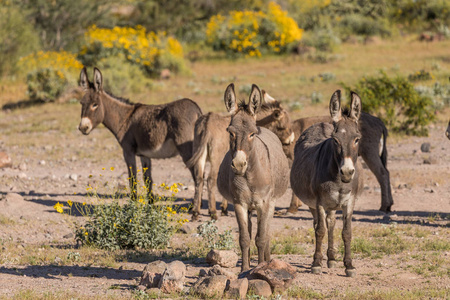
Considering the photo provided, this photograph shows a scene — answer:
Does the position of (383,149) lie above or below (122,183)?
above

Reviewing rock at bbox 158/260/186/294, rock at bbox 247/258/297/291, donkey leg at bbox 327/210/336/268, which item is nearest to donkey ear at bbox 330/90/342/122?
donkey leg at bbox 327/210/336/268

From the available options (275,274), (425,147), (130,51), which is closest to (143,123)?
(275,274)

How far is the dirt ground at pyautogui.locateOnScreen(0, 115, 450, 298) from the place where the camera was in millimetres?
7043

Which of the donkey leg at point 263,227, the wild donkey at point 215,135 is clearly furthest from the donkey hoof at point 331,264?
the wild donkey at point 215,135

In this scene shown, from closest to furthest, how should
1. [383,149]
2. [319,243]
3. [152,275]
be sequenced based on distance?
[152,275]
[319,243]
[383,149]

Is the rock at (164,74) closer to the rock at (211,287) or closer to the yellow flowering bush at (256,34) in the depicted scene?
the yellow flowering bush at (256,34)

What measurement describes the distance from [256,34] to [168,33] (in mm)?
12824

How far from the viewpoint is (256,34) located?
35500 millimetres

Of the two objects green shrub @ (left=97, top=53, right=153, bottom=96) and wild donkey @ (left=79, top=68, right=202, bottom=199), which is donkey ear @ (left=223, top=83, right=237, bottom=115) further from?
green shrub @ (left=97, top=53, right=153, bottom=96)

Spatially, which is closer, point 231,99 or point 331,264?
point 231,99

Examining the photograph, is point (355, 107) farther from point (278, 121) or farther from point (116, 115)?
point (116, 115)

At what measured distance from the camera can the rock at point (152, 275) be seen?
663 centimetres

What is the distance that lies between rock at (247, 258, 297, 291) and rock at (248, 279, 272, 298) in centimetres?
8

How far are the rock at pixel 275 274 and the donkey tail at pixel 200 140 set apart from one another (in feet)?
13.0
